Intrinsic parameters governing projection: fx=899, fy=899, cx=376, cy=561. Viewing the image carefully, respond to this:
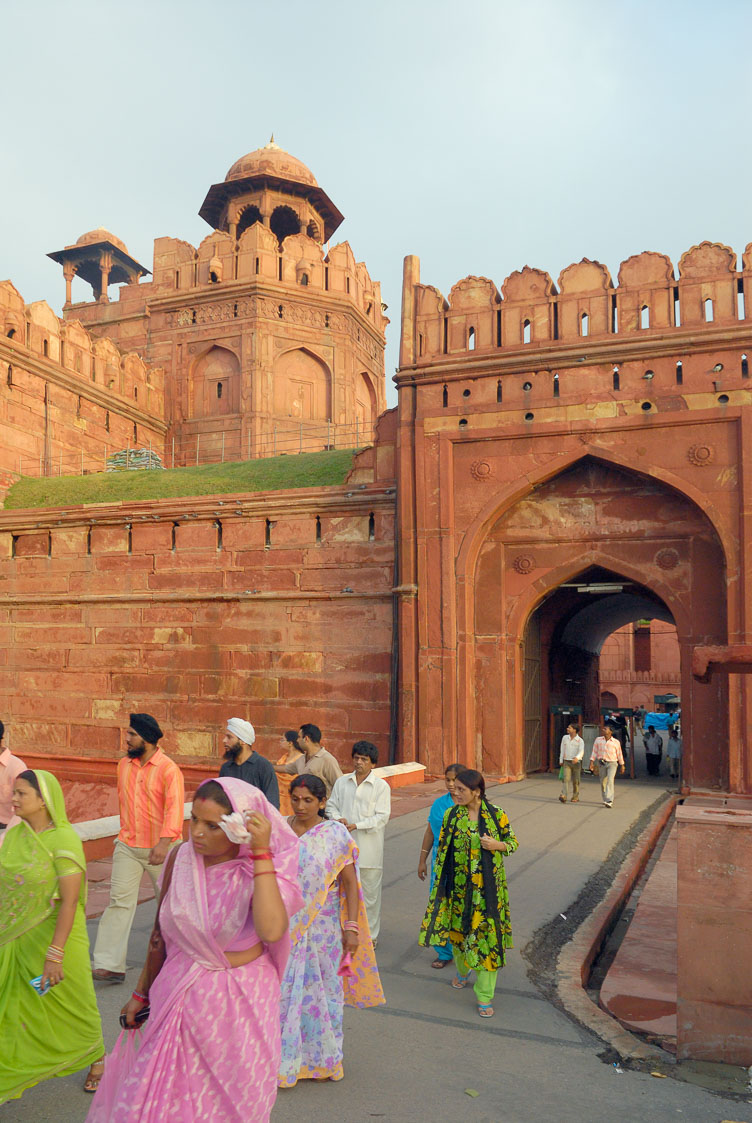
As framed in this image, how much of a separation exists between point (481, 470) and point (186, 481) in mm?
7052

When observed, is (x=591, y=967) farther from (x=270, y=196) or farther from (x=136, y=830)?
(x=270, y=196)

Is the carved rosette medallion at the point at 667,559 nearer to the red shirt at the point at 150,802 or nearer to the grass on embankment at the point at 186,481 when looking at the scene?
the grass on embankment at the point at 186,481

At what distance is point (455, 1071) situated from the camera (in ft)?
12.5

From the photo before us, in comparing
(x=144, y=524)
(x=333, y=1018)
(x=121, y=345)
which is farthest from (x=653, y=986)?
(x=121, y=345)

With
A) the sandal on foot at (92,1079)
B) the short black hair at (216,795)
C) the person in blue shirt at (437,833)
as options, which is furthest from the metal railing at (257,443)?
the short black hair at (216,795)

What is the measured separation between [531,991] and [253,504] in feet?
35.8

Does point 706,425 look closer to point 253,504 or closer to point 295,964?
point 253,504

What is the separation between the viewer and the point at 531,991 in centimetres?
496

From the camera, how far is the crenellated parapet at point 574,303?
12484mm

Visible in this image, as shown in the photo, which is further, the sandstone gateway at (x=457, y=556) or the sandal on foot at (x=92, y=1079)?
the sandstone gateway at (x=457, y=556)

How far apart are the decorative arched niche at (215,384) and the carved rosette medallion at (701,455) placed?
51.8 ft

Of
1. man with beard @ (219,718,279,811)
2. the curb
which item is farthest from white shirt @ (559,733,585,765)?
man with beard @ (219,718,279,811)

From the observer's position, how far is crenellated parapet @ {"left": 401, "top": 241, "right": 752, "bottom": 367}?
12.5m

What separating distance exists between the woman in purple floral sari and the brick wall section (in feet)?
32.1
